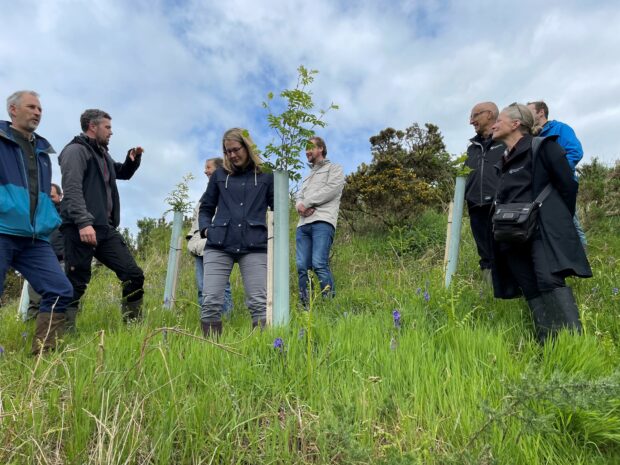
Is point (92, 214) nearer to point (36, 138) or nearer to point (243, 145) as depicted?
point (36, 138)

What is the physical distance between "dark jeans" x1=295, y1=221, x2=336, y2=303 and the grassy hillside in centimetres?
189

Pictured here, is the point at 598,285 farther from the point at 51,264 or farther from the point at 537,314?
the point at 51,264

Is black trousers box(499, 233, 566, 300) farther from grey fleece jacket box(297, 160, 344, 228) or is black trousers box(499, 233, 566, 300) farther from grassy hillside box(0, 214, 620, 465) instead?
grey fleece jacket box(297, 160, 344, 228)

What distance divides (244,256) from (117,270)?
1475 mm

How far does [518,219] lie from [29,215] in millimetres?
3774

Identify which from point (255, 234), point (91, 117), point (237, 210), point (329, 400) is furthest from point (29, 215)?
point (329, 400)

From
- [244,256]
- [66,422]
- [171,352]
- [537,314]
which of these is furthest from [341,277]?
[66,422]

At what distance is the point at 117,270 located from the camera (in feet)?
Answer: 14.4

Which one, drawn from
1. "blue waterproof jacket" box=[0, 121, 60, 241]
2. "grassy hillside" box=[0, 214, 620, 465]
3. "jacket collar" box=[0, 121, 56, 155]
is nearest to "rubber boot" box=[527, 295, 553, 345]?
"grassy hillside" box=[0, 214, 620, 465]

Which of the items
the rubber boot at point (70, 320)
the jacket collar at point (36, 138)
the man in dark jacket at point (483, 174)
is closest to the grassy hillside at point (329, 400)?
the rubber boot at point (70, 320)

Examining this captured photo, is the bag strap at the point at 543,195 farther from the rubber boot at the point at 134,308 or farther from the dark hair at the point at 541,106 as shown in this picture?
the rubber boot at the point at 134,308

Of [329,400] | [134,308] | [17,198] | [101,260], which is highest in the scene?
[17,198]

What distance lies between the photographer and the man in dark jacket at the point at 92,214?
4.04 meters

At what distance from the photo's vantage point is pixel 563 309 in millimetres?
2875
